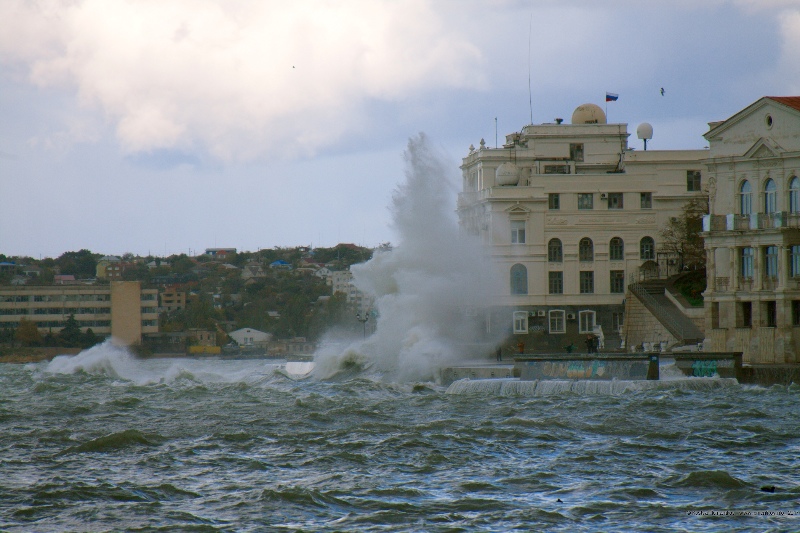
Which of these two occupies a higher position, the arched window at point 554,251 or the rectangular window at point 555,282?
the arched window at point 554,251

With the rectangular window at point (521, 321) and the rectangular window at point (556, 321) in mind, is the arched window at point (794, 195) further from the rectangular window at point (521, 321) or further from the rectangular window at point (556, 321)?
the rectangular window at point (521, 321)

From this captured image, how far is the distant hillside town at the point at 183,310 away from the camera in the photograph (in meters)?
129

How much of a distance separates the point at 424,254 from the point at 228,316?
108m

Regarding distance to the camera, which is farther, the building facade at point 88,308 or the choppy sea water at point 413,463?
the building facade at point 88,308

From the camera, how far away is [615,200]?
6469cm

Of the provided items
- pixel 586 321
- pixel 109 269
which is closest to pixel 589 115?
pixel 586 321

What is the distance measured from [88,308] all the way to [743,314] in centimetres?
9486

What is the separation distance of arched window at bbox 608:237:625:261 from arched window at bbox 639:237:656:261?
95 cm

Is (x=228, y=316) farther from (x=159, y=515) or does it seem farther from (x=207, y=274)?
(x=159, y=515)

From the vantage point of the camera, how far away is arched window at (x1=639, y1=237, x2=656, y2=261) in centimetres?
6456

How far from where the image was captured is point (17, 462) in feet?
77.0

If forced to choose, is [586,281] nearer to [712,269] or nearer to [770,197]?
[712,269]

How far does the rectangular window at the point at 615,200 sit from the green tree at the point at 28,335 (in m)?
80.3

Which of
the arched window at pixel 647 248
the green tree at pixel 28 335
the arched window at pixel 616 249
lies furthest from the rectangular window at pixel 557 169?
the green tree at pixel 28 335
